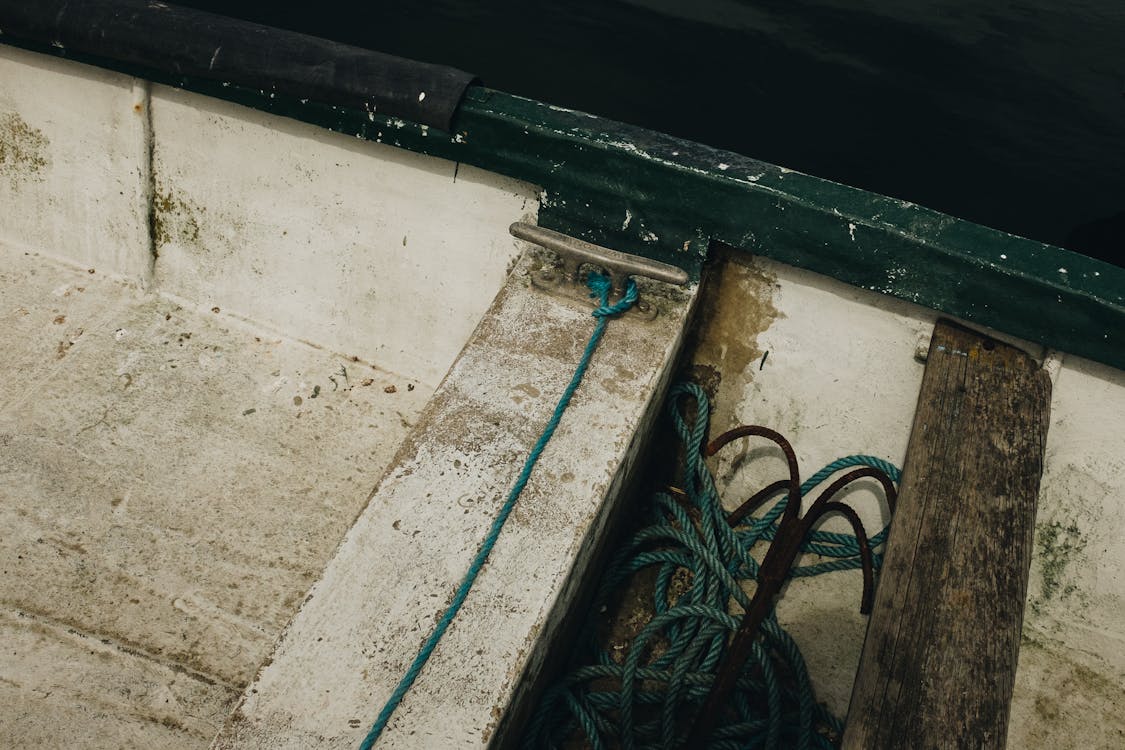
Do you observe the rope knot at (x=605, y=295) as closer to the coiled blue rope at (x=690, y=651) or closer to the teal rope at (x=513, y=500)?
the teal rope at (x=513, y=500)

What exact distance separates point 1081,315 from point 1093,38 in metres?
5.52

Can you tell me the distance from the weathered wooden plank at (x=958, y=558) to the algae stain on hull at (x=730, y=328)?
432 millimetres

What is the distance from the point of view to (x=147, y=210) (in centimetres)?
294

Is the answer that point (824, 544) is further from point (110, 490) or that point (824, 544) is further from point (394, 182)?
point (110, 490)

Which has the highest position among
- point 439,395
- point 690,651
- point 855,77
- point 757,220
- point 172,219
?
point 855,77

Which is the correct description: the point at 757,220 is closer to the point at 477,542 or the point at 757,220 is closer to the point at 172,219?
the point at 477,542

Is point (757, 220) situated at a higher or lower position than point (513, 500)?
higher

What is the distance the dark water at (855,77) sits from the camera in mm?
5633

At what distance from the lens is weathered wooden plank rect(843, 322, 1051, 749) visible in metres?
1.64

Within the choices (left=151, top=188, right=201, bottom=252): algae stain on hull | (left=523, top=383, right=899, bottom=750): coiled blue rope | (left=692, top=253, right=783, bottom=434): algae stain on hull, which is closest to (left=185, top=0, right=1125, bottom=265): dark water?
(left=151, top=188, right=201, bottom=252): algae stain on hull

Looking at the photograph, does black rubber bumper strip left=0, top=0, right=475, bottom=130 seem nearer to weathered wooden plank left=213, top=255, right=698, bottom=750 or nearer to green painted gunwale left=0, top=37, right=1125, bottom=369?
green painted gunwale left=0, top=37, right=1125, bottom=369

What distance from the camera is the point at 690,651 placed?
2189 mm

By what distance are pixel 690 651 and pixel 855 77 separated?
517cm

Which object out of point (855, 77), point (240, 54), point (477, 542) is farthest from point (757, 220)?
point (855, 77)
